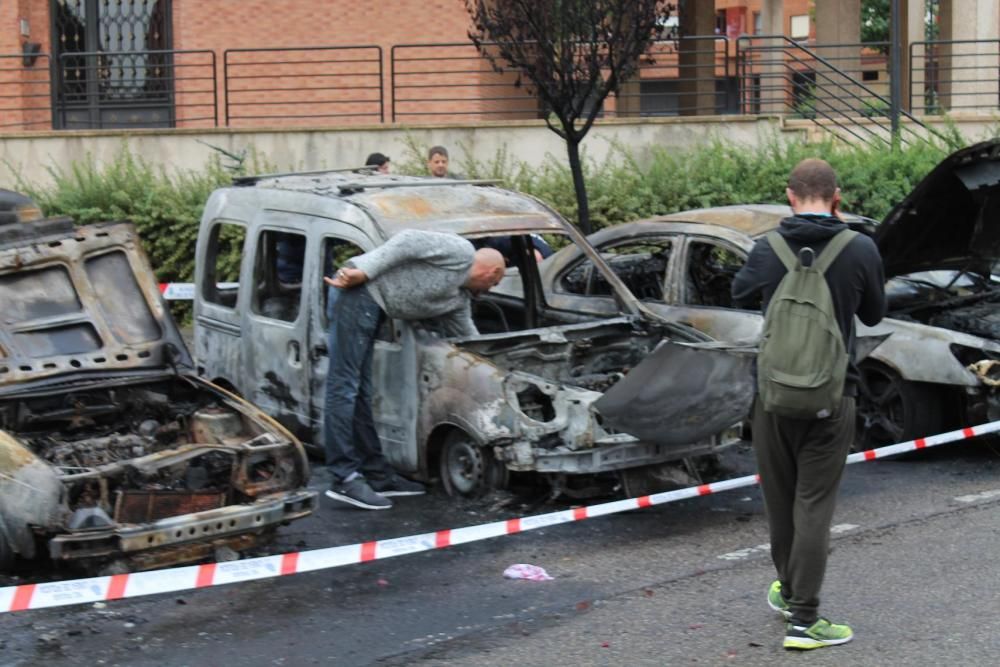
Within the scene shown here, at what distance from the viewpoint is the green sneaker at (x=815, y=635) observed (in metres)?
5.41

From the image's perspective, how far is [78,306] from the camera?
746 cm

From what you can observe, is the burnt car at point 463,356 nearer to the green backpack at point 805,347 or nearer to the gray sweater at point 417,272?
the gray sweater at point 417,272

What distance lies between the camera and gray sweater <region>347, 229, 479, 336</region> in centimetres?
773

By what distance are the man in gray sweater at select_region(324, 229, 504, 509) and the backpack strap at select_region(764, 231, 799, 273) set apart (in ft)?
8.96

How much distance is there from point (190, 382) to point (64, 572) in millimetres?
1336

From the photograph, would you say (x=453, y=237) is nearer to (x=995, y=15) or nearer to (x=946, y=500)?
(x=946, y=500)

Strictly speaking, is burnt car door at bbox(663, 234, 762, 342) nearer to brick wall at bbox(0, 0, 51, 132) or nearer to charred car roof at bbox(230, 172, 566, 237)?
charred car roof at bbox(230, 172, 566, 237)

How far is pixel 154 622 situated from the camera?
596 cm

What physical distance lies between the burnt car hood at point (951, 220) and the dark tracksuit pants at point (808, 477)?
3.99 metres

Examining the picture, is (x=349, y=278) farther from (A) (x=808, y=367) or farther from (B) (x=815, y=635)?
(B) (x=815, y=635)

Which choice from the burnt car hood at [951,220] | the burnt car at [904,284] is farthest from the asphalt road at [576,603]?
the burnt car hood at [951,220]

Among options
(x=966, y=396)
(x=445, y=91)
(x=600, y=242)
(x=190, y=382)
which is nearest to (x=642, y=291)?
(x=600, y=242)

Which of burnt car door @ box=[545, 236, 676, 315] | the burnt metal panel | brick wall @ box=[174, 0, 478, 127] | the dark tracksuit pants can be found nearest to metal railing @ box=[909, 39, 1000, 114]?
brick wall @ box=[174, 0, 478, 127]

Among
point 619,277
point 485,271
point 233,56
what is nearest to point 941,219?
point 619,277
